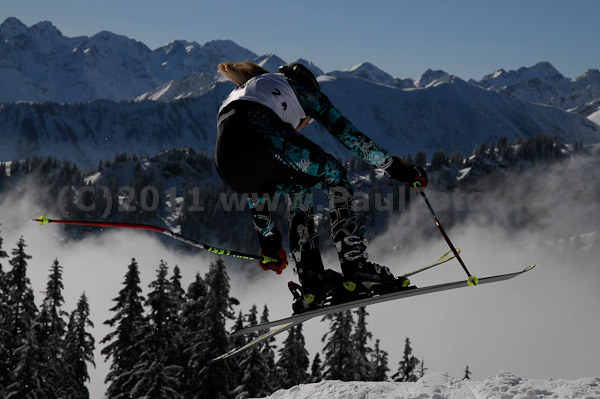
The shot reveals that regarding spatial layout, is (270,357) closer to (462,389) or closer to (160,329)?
(160,329)

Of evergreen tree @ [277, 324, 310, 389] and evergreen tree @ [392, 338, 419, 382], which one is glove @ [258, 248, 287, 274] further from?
evergreen tree @ [392, 338, 419, 382]

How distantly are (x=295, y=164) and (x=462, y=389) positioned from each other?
3.45 metres

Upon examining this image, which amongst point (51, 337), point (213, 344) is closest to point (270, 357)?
point (213, 344)

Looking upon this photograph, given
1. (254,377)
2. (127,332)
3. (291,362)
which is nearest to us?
(254,377)

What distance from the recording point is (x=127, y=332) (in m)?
30.1

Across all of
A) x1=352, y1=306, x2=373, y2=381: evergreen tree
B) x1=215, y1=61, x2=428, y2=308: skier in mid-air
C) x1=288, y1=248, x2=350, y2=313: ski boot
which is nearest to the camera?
x1=215, y1=61, x2=428, y2=308: skier in mid-air

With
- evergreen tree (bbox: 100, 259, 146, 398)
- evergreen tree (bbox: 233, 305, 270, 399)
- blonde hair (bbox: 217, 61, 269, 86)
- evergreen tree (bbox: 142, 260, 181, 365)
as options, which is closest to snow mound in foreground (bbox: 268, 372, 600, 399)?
blonde hair (bbox: 217, 61, 269, 86)

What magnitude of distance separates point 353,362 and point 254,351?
878 cm

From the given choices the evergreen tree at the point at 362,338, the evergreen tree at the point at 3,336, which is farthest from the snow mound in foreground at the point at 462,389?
the evergreen tree at the point at 362,338

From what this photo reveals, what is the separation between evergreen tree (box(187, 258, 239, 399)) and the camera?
2777cm

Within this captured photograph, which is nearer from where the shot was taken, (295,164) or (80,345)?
(295,164)

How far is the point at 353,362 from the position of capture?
33531mm

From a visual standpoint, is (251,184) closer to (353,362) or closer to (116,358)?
(116,358)

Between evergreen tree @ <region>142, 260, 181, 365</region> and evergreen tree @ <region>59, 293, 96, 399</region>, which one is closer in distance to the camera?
evergreen tree @ <region>142, 260, 181, 365</region>
